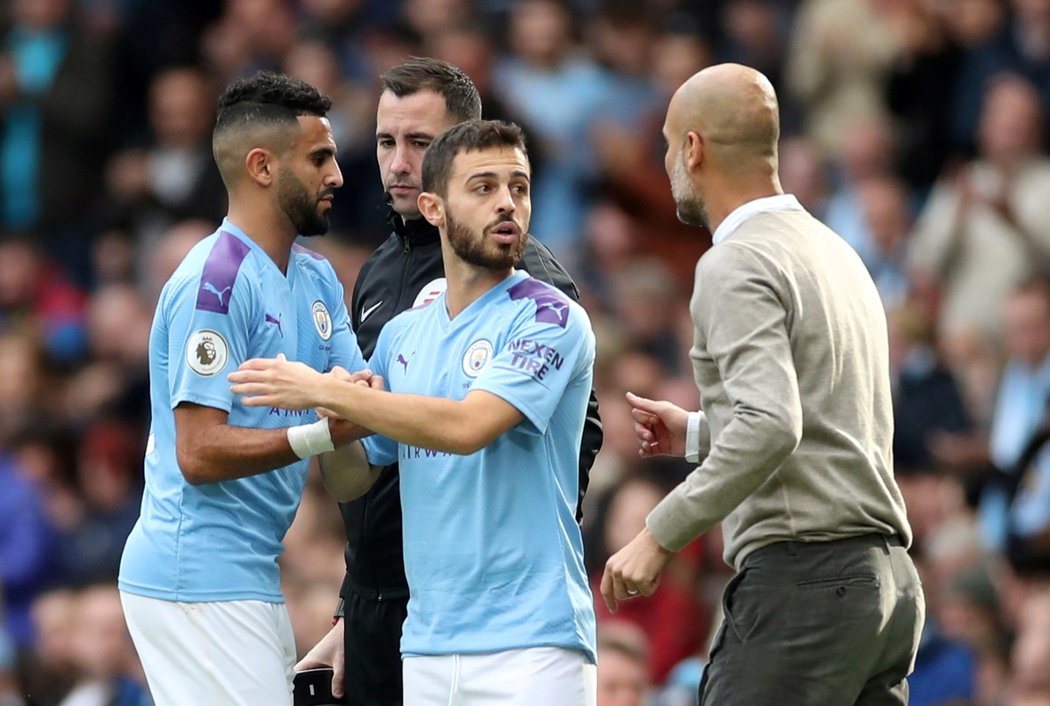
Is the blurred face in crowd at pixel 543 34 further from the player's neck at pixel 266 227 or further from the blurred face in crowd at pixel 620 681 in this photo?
the player's neck at pixel 266 227

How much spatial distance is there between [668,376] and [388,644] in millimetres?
4670

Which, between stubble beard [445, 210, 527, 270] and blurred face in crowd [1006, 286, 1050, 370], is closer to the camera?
stubble beard [445, 210, 527, 270]

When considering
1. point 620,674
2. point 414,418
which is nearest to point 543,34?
point 620,674

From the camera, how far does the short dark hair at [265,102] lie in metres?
5.19

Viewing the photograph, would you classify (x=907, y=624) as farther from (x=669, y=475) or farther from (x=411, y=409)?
(x=669, y=475)

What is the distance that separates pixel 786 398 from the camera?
4578 millimetres

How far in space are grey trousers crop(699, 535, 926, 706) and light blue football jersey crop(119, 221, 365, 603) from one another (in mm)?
1206

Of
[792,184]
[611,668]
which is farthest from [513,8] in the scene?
[611,668]

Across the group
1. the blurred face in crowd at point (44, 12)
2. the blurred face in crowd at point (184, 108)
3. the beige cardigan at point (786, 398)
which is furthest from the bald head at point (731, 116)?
the blurred face in crowd at point (44, 12)

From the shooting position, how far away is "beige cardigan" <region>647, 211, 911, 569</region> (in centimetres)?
460

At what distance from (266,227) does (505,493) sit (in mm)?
946

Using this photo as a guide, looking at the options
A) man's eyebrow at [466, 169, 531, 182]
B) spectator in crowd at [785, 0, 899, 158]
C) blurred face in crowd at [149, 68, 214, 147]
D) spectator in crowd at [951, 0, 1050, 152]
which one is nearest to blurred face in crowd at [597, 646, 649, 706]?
man's eyebrow at [466, 169, 531, 182]

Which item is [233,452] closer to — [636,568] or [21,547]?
[636,568]

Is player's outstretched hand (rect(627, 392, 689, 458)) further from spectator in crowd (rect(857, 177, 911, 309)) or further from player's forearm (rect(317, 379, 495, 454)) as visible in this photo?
spectator in crowd (rect(857, 177, 911, 309))
